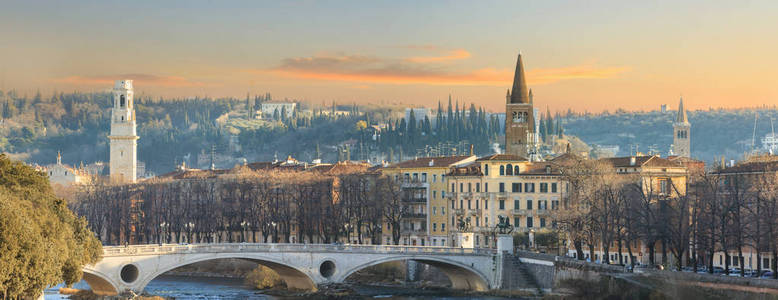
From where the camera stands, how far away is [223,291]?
96.8m

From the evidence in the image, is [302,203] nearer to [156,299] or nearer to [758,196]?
[156,299]

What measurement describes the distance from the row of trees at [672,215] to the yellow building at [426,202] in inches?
705

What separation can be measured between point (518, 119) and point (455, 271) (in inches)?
2174

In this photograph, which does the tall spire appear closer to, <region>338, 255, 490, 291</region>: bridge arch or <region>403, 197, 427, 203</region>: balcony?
<region>403, 197, 427, 203</region>: balcony

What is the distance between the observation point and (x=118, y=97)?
172m

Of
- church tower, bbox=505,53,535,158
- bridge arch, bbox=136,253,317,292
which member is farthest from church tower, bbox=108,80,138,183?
bridge arch, bbox=136,253,317,292

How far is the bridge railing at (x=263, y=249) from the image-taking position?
3233 inches

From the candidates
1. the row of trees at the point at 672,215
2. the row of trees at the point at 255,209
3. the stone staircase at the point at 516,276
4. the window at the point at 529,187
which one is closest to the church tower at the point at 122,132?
the row of trees at the point at 255,209

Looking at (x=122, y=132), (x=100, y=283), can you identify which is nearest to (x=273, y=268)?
(x=100, y=283)

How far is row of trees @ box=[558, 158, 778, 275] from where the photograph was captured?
7762 centimetres

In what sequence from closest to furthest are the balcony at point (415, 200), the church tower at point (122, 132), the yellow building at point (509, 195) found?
the yellow building at point (509, 195), the balcony at point (415, 200), the church tower at point (122, 132)

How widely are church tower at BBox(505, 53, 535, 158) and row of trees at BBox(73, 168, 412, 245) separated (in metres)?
22.4

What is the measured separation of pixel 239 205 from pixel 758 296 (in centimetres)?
6582

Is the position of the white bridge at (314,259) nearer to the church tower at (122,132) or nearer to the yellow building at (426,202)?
the yellow building at (426,202)
